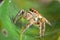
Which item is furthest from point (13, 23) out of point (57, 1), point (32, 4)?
point (57, 1)

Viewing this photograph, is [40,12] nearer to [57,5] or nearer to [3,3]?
[57,5]

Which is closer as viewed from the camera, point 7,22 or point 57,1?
point 57,1

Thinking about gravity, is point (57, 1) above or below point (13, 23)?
above
